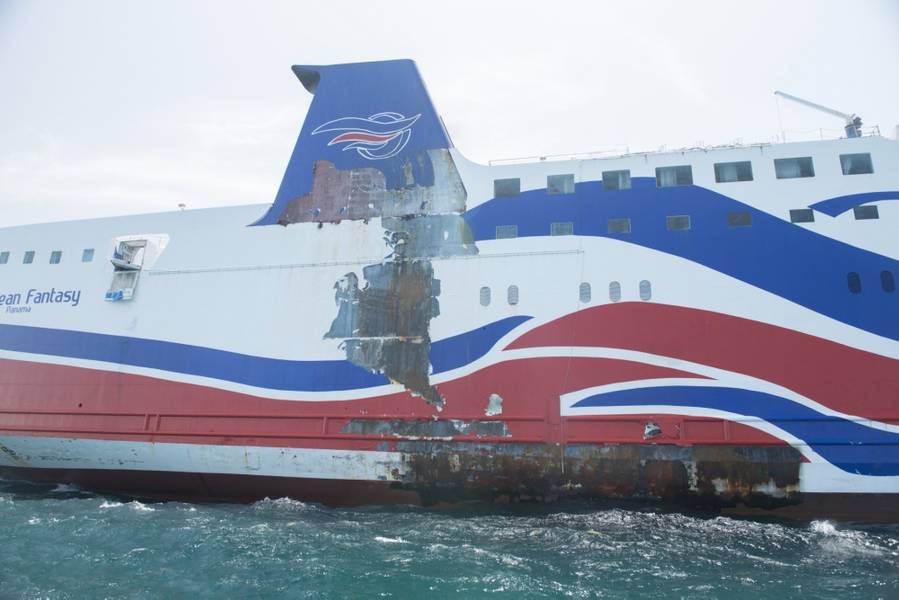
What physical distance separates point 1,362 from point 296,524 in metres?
8.30

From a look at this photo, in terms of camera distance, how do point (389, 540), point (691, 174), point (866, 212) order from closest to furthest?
point (389, 540)
point (866, 212)
point (691, 174)

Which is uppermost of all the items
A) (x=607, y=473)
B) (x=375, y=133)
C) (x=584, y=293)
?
(x=375, y=133)

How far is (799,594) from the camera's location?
616 cm

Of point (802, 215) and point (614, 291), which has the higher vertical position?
point (802, 215)

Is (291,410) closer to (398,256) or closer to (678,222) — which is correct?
(398,256)

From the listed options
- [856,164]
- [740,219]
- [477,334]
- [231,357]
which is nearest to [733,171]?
[740,219]

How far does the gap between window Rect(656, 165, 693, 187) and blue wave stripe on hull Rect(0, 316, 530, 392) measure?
3603mm

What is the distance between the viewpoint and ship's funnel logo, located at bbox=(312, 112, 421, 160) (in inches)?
444

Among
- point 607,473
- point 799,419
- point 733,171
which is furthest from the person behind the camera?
point 733,171

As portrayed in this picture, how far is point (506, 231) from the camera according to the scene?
34.0 ft

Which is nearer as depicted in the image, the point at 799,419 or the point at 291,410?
the point at 799,419

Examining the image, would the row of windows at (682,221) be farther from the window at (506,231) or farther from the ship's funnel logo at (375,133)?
the ship's funnel logo at (375,133)

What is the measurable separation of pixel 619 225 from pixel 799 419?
13.7 ft

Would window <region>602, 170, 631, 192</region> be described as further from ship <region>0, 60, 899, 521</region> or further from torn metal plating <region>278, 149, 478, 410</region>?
torn metal plating <region>278, 149, 478, 410</region>
